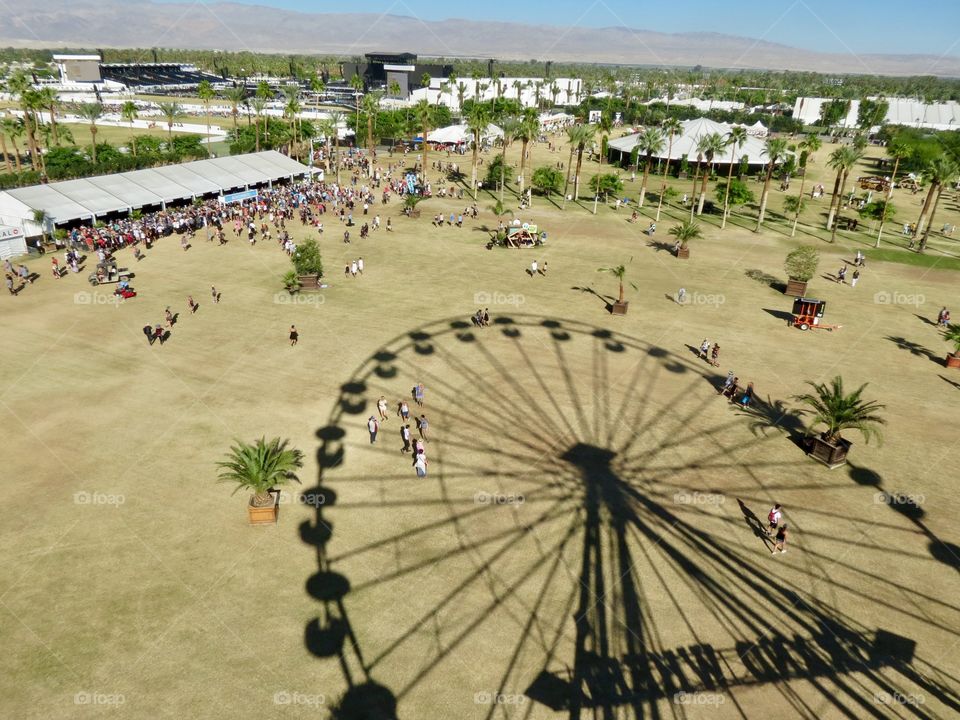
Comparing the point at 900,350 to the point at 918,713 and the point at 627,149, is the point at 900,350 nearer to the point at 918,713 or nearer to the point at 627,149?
the point at 918,713

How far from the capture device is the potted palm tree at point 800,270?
39781 mm

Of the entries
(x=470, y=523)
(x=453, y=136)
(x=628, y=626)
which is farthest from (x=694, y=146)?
(x=628, y=626)

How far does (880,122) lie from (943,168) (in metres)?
115

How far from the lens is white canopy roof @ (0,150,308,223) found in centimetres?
4738

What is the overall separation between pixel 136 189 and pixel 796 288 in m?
55.3

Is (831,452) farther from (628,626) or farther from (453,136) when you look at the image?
(453,136)

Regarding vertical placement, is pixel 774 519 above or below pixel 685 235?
below

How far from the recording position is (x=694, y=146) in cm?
8588

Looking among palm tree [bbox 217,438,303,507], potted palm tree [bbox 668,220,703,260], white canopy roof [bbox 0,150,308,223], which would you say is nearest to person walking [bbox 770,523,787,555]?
palm tree [bbox 217,438,303,507]

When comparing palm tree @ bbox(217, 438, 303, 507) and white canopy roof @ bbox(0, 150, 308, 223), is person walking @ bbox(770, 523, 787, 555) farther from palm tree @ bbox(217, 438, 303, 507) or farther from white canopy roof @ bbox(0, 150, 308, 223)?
white canopy roof @ bbox(0, 150, 308, 223)

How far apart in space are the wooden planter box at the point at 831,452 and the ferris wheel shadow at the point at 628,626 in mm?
6689

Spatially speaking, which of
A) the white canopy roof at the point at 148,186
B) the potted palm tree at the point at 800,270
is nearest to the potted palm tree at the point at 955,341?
the potted palm tree at the point at 800,270

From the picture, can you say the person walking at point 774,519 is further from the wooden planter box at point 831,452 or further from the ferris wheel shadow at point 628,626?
the wooden planter box at point 831,452

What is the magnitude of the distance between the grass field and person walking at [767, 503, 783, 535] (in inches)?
23.2
